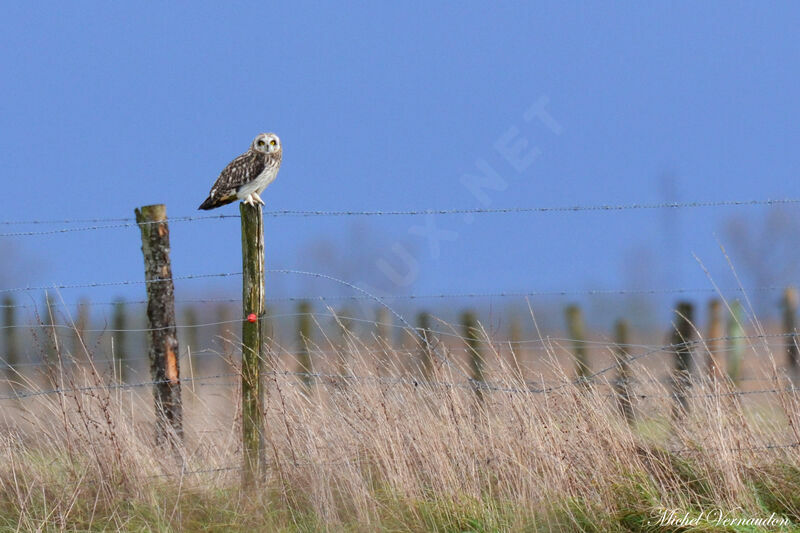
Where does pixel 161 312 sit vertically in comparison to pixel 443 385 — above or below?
above

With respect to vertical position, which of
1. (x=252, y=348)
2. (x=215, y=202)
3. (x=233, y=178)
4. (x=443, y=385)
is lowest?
(x=443, y=385)

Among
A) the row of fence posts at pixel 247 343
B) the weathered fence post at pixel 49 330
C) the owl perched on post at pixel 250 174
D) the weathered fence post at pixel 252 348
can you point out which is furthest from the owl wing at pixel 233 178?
the weathered fence post at pixel 49 330

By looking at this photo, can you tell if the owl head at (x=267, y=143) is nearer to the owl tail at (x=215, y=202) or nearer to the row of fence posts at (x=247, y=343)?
the owl tail at (x=215, y=202)

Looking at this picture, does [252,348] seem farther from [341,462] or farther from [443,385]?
[443,385]

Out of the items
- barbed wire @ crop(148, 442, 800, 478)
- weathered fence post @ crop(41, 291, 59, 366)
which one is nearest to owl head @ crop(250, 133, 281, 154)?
weathered fence post @ crop(41, 291, 59, 366)

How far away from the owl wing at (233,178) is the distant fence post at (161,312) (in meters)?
0.47

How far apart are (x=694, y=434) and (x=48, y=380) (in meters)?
4.02

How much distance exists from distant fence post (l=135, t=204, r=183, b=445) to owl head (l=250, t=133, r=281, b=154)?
2.75 ft

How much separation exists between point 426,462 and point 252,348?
1.28 m

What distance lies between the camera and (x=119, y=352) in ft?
47.1

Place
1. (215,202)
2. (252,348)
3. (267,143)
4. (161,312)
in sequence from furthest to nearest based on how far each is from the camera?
(161,312) < (267,143) < (215,202) < (252,348)

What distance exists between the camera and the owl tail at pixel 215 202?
645 cm

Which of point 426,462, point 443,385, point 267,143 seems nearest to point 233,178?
point 267,143

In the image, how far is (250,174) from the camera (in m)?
6.43
